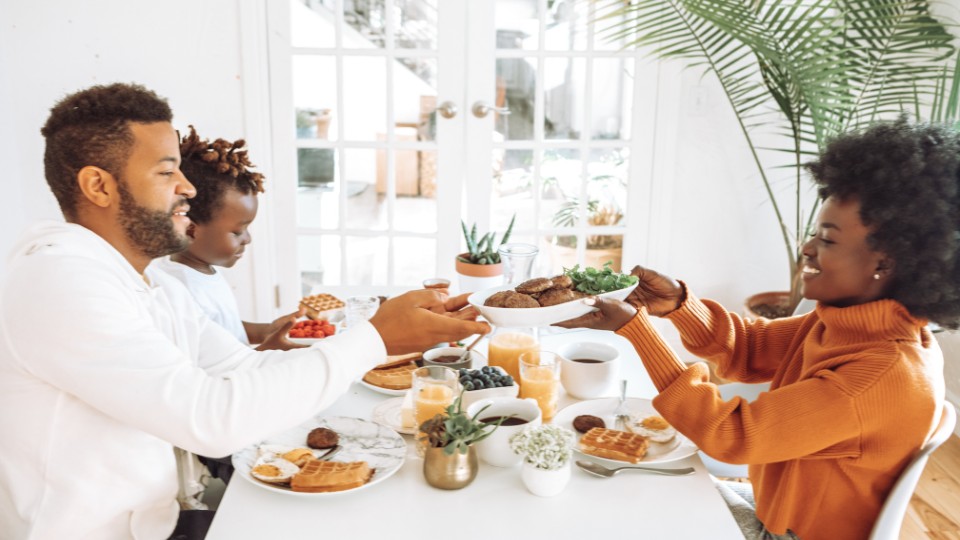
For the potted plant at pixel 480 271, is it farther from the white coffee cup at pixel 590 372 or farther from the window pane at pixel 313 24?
the window pane at pixel 313 24

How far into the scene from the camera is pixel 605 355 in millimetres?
1668

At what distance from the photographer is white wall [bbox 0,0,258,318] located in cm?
314

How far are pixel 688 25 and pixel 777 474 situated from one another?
6.85ft

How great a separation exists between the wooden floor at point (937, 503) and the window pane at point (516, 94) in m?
2.01

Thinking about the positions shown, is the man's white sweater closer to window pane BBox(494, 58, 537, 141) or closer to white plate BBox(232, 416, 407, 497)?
white plate BBox(232, 416, 407, 497)

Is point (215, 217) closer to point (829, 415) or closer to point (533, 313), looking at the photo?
point (533, 313)

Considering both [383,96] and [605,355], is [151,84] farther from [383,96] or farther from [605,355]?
[605,355]

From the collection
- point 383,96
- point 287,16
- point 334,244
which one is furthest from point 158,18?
point 334,244

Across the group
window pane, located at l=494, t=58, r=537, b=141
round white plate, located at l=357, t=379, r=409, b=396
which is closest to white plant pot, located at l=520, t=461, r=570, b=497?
round white plate, located at l=357, t=379, r=409, b=396

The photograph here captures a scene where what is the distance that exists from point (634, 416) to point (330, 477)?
0.61 meters

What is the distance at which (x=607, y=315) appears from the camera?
1.53 m

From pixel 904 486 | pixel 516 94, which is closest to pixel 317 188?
pixel 516 94

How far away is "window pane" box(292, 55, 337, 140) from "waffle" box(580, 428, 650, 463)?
232 centimetres

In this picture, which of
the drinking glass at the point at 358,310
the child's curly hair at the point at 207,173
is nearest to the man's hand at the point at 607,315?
the drinking glass at the point at 358,310
